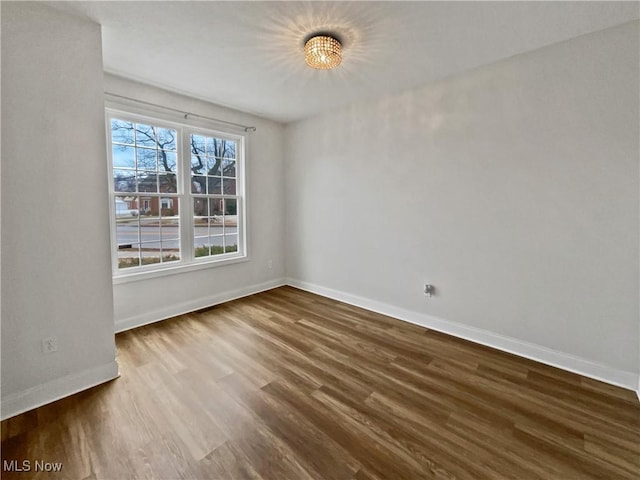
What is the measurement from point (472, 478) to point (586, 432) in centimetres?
90

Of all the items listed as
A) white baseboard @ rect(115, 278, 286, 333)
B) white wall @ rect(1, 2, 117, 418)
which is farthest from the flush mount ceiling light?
white baseboard @ rect(115, 278, 286, 333)

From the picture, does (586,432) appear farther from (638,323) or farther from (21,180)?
(21,180)

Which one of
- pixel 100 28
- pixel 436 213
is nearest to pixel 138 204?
pixel 100 28

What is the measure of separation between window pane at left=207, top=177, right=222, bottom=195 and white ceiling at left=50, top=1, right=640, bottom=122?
3.78 ft

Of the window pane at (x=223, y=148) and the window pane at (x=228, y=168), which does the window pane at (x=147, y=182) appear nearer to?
the window pane at (x=223, y=148)

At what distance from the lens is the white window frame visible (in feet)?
9.55

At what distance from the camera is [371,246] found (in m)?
3.57

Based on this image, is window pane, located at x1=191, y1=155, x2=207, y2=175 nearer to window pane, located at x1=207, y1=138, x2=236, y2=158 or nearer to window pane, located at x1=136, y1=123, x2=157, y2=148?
window pane, located at x1=207, y1=138, x2=236, y2=158

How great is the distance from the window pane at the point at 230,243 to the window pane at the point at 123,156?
4.71ft

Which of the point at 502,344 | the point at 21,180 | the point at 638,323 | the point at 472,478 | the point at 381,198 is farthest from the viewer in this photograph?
the point at 381,198

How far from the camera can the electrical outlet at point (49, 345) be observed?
6.18 feet

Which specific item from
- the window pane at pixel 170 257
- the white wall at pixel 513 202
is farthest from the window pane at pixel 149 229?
the white wall at pixel 513 202

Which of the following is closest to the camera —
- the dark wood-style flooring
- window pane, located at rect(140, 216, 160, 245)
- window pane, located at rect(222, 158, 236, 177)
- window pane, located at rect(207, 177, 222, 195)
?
the dark wood-style flooring

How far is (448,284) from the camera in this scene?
2.94 meters
